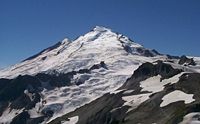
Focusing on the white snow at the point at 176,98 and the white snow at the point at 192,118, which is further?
the white snow at the point at 176,98

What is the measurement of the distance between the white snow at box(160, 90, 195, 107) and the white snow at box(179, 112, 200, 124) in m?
29.4

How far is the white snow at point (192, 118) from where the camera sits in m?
139

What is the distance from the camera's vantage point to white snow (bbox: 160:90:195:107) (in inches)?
7095

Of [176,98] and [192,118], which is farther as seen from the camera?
[176,98]

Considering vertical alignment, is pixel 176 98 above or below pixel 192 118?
above

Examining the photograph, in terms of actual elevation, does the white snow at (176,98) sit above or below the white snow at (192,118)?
above

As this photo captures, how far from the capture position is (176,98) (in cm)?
19112

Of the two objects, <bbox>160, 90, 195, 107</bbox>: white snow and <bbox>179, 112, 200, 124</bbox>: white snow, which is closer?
<bbox>179, 112, 200, 124</bbox>: white snow

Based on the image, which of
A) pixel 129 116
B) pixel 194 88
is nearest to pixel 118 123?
pixel 129 116

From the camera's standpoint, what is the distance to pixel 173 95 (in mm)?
197250

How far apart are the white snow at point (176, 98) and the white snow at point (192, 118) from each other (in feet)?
96.5

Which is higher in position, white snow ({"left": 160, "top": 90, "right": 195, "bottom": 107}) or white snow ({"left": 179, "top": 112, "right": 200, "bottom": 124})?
white snow ({"left": 160, "top": 90, "right": 195, "bottom": 107})

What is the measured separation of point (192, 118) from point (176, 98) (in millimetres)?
49006

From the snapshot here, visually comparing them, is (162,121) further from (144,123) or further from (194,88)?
(194,88)
